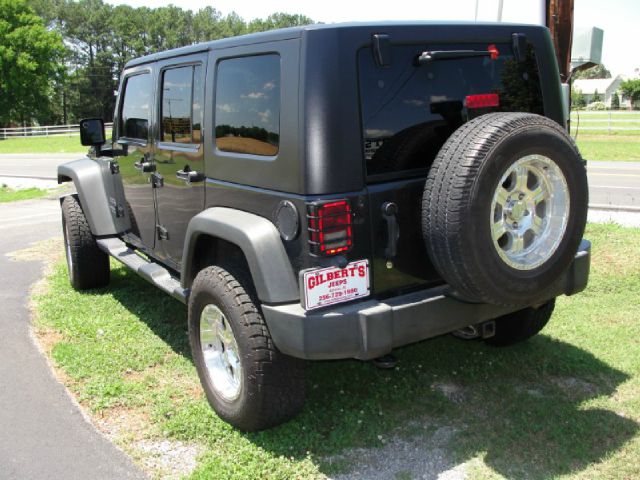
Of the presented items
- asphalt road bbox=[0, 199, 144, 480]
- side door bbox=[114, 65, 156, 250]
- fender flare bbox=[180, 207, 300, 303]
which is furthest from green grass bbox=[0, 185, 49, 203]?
fender flare bbox=[180, 207, 300, 303]

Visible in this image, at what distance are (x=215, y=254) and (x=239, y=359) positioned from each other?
0.69m

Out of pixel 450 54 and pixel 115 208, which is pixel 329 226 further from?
pixel 115 208

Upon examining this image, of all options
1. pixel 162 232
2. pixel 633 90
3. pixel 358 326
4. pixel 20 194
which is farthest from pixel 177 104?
pixel 633 90

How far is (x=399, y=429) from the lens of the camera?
3453mm

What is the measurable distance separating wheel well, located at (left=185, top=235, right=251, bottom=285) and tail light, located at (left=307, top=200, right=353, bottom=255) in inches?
24.8

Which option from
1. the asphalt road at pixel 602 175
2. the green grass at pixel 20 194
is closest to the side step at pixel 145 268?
the asphalt road at pixel 602 175

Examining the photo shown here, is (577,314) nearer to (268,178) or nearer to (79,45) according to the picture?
(268,178)

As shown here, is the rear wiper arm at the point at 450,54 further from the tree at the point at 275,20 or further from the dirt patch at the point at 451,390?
the tree at the point at 275,20

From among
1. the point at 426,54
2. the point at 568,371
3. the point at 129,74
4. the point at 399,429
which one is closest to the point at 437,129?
the point at 426,54

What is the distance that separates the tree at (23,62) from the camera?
55.2 m

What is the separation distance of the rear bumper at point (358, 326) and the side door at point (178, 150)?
4.05 feet

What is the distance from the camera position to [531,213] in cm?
307

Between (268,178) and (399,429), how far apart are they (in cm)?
156

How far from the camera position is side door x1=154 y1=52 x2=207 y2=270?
12.4 feet
